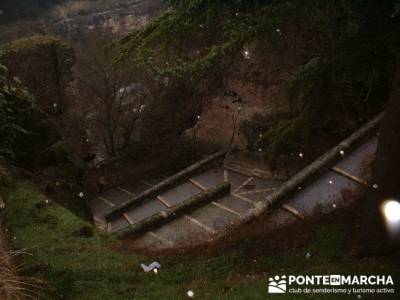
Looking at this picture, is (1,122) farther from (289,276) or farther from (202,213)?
(289,276)

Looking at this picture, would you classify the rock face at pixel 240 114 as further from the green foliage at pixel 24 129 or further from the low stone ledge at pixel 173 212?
the green foliage at pixel 24 129

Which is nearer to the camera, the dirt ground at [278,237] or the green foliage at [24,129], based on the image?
the dirt ground at [278,237]

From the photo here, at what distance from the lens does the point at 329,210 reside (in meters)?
8.90

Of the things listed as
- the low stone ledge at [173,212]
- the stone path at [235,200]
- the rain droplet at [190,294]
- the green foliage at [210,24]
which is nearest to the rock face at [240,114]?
the stone path at [235,200]

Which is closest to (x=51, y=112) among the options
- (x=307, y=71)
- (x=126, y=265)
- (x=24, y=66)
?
(x=24, y=66)

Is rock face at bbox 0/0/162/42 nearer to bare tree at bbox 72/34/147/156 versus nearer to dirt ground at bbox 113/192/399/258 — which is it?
bare tree at bbox 72/34/147/156

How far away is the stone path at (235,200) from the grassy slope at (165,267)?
5.63 feet

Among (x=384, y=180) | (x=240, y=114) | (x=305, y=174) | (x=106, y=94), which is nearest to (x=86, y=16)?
(x=106, y=94)

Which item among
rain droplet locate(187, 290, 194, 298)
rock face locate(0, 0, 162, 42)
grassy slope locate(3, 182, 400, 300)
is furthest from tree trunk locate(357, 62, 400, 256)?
rock face locate(0, 0, 162, 42)

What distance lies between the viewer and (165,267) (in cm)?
781

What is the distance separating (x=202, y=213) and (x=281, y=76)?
6.60 m

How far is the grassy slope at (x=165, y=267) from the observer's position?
639 cm

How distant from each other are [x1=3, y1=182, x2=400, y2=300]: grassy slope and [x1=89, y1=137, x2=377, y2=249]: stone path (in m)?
1.72

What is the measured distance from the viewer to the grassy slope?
21.0 feet
